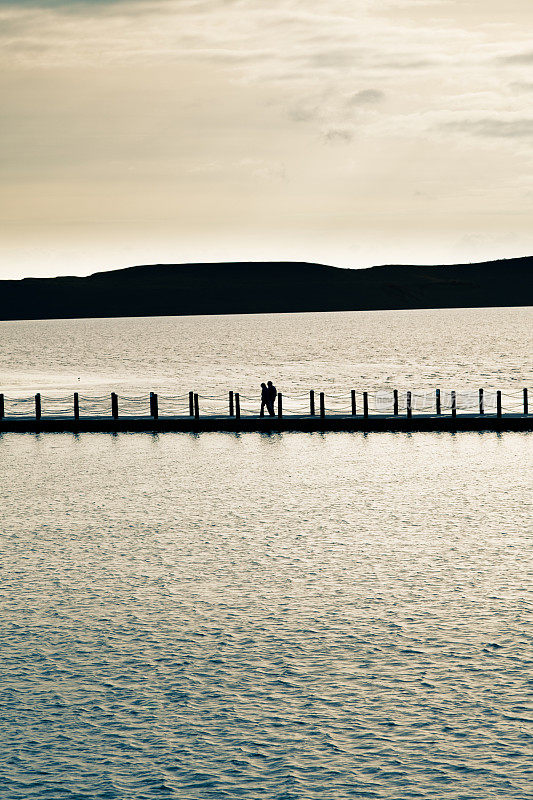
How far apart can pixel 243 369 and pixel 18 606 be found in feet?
322

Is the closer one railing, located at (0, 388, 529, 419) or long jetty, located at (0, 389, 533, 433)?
long jetty, located at (0, 389, 533, 433)

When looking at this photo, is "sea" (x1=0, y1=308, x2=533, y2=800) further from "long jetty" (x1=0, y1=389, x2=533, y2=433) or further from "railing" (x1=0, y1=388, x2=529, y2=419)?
"railing" (x1=0, y1=388, x2=529, y2=419)

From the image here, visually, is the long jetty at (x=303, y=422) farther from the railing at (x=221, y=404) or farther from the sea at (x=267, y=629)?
the railing at (x=221, y=404)

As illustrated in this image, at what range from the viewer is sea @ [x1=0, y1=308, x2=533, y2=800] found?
34.9 ft

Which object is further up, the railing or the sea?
the railing

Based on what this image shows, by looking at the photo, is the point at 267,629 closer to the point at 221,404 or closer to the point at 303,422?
the point at 303,422

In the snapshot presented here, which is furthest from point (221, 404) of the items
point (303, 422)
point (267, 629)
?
point (267, 629)

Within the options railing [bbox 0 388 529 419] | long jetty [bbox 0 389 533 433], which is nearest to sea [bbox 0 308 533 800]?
long jetty [bbox 0 389 533 433]

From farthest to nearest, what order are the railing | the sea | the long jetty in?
the railing
the long jetty
the sea

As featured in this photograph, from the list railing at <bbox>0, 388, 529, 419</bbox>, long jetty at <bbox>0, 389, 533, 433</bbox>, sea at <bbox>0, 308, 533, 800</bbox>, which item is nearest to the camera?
sea at <bbox>0, 308, 533, 800</bbox>

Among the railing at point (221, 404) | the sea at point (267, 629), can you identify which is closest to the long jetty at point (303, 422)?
the sea at point (267, 629)

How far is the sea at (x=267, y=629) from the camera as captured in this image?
10.6 m

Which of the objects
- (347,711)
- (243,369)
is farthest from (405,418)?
(243,369)

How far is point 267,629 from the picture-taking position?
14.9 meters
